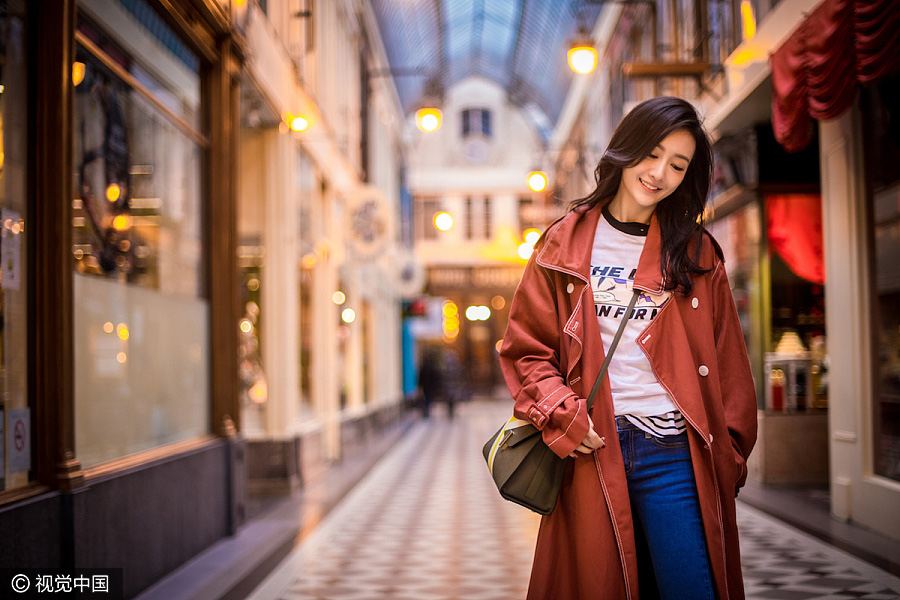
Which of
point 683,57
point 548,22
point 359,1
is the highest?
point 548,22

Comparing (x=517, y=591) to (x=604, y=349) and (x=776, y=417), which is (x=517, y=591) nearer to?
(x=604, y=349)

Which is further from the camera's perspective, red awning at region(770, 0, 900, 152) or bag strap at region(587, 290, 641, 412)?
red awning at region(770, 0, 900, 152)

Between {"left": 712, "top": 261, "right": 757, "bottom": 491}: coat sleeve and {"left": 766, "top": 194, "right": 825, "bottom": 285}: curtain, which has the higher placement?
{"left": 766, "top": 194, "right": 825, "bottom": 285}: curtain

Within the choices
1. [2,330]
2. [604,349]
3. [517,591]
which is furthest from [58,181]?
[517,591]

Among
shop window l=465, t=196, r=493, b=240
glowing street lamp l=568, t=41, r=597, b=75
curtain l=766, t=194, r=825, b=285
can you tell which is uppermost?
shop window l=465, t=196, r=493, b=240

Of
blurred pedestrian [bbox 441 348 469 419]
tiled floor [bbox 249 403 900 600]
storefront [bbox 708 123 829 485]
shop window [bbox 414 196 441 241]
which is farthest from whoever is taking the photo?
shop window [bbox 414 196 441 241]

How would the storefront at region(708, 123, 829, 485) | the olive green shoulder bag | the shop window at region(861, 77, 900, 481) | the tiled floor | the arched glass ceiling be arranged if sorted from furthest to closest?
1. the arched glass ceiling
2. the storefront at region(708, 123, 829, 485)
3. the shop window at region(861, 77, 900, 481)
4. the tiled floor
5. the olive green shoulder bag

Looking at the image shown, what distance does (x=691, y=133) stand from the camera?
2.46 metres

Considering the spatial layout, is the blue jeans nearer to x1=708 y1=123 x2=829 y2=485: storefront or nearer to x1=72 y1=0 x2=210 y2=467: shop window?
x1=72 y1=0 x2=210 y2=467: shop window

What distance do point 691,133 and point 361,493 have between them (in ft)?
26.0

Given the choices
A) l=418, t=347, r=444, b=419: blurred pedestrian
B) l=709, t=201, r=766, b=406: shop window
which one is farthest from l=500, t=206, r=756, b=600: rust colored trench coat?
l=418, t=347, r=444, b=419: blurred pedestrian

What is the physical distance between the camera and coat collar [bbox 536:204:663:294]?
240 cm

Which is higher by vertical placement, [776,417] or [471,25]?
[471,25]

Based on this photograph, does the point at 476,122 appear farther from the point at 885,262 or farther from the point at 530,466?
the point at 530,466
